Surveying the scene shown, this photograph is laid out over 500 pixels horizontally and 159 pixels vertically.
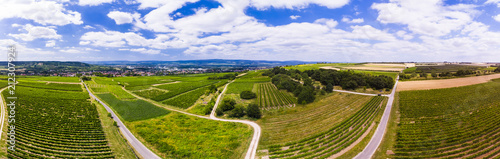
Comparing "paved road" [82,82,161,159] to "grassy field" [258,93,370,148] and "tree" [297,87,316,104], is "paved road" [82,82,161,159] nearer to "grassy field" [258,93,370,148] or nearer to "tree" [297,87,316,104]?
"grassy field" [258,93,370,148]

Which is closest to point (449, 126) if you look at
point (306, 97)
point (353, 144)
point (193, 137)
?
point (353, 144)

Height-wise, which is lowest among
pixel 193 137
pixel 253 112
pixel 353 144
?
pixel 193 137

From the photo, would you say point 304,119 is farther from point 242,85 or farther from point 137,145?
point 242,85

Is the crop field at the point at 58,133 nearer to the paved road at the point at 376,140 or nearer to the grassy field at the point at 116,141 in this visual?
the grassy field at the point at 116,141

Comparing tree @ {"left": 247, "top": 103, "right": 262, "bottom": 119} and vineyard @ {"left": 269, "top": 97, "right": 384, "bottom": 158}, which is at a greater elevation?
tree @ {"left": 247, "top": 103, "right": 262, "bottom": 119}

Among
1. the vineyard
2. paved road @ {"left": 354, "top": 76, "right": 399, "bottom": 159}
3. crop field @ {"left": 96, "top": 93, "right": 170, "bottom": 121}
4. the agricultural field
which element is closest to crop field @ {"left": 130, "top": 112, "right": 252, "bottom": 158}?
crop field @ {"left": 96, "top": 93, "right": 170, "bottom": 121}
